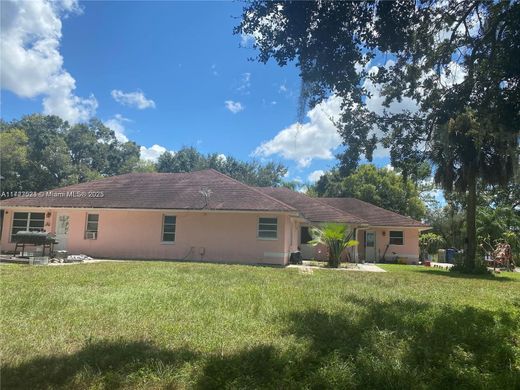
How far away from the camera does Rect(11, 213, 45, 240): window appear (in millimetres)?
23656

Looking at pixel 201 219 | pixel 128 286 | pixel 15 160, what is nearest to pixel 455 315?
pixel 128 286

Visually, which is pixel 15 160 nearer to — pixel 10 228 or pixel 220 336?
pixel 10 228

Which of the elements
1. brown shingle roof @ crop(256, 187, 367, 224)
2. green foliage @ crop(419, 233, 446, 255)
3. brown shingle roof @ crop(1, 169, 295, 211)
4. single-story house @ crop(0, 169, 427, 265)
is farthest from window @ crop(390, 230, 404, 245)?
brown shingle roof @ crop(1, 169, 295, 211)

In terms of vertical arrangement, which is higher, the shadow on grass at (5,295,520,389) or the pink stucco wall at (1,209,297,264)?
the pink stucco wall at (1,209,297,264)

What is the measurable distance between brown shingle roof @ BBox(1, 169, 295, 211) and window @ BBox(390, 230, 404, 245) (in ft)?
42.5

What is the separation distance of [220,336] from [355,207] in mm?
28507

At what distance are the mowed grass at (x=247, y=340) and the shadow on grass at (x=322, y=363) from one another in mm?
16

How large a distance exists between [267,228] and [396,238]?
13591 millimetres

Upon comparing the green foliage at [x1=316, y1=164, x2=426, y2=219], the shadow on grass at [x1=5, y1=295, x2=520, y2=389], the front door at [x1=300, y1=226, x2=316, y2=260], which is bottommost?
the shadow on grass at [x1=5, y1=295, x2=520, y2=389]

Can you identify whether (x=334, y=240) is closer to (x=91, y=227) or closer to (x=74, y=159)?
(x=91, y=227)

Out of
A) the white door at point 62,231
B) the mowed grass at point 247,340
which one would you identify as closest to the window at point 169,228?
the white door at point 62,231

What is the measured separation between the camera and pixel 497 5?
7.62 metres

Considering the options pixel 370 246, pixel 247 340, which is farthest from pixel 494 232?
pixel 247 340

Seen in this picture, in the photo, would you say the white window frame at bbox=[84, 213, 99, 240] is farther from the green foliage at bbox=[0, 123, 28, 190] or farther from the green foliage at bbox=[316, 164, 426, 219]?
the green foliage at bbox=[316, 164, 426, 219]
